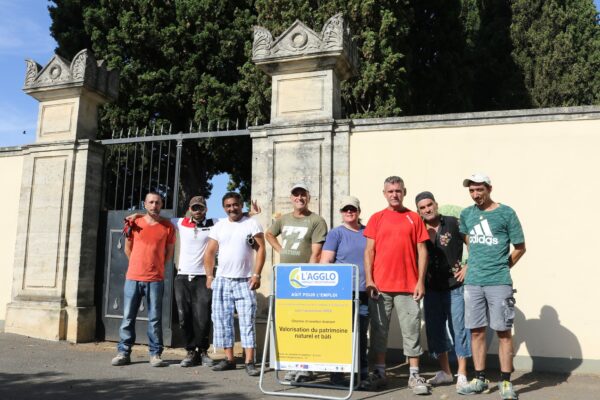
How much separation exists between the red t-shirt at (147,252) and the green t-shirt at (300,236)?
1.53 meters

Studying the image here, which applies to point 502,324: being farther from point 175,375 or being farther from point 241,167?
point 241,167

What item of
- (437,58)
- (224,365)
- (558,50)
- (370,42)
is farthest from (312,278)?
(558,50)

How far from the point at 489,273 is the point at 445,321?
735 millimetres

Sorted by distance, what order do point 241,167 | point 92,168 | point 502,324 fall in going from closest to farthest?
point 502,324 < point 92,168 < point 241,167

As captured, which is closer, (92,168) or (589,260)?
(589,260)

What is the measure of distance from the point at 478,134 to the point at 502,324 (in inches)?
94.2

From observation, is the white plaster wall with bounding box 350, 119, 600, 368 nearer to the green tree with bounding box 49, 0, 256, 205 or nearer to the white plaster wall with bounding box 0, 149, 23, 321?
the white plaster wall with bounding box 0, 149, 23, 321

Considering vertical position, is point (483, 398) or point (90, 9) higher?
point (90, 9)

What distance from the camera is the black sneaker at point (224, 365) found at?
5.48 meters

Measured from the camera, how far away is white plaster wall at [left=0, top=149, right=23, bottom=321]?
26.3 ft

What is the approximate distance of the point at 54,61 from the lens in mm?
7891

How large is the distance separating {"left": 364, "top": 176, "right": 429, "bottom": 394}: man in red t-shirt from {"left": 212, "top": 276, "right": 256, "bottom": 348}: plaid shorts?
127cm

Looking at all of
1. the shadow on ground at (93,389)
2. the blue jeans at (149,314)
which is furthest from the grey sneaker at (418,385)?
the blue jeans at (149,314)

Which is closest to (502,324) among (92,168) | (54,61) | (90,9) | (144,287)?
(144,287)
